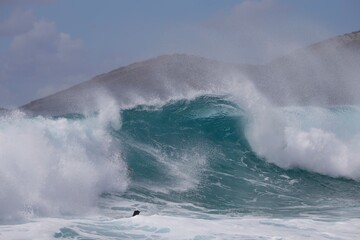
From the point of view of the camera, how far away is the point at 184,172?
1688cm

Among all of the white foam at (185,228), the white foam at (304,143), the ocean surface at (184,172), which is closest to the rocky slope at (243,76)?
the ocean surface at (184,172)

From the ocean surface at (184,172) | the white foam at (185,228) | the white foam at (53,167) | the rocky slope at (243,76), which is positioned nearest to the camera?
the white foam at (185,228)

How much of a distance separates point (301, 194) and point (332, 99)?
62.9 ft

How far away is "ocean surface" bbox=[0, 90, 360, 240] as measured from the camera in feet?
35.1

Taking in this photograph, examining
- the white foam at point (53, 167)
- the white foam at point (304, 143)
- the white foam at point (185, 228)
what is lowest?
the white foam at point (185, 228)

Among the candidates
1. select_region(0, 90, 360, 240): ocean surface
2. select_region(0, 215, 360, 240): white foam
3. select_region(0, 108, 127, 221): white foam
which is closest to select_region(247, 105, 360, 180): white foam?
select_region(0, 90, 360, 240): ocean surface

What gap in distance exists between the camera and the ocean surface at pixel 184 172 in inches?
421

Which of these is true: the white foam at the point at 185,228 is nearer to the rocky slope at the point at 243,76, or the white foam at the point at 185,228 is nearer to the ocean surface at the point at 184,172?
the ocean surface at the point at 184,172

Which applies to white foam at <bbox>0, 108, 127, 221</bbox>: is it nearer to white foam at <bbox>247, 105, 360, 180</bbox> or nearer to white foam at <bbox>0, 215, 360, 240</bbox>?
white foam at <bbox>0, 215, 360, 240</bbox>

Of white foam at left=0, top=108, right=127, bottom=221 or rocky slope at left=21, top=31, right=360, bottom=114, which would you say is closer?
white foam at left=0, top=108, right=127, bottom=221

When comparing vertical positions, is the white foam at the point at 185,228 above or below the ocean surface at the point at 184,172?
below

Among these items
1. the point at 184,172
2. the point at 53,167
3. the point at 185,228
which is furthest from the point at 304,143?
the point at 185,228

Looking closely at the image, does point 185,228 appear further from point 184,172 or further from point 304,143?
Result: point 304,143

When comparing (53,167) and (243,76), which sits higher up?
(243,76)
